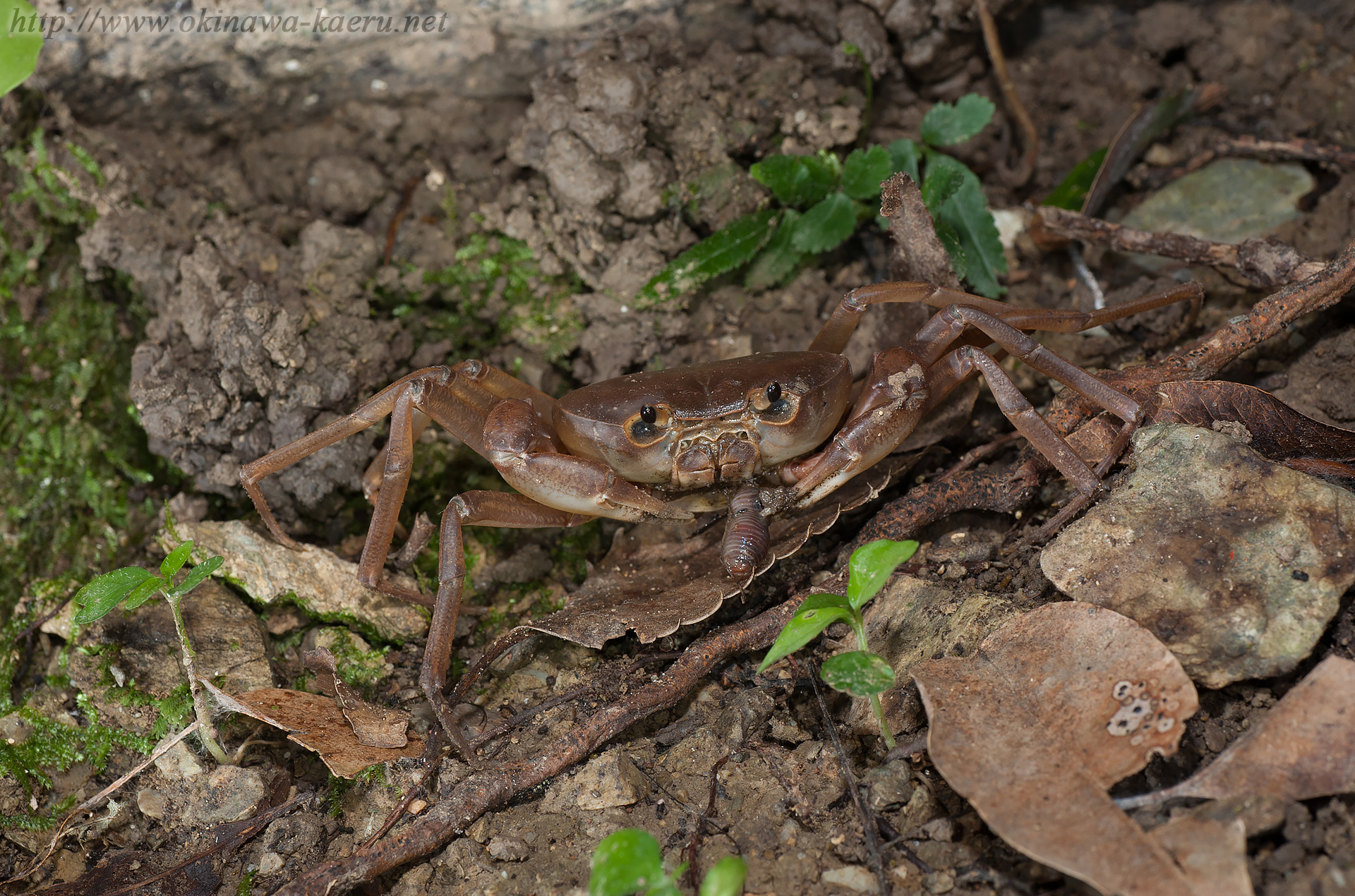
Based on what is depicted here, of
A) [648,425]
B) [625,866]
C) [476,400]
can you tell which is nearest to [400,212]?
[476,400]

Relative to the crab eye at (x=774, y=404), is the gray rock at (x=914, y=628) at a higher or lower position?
lower

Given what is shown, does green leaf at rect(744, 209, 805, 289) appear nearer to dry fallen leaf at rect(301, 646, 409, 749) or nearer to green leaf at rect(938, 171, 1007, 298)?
green leaf at rect(938, 171, 1007, 298)

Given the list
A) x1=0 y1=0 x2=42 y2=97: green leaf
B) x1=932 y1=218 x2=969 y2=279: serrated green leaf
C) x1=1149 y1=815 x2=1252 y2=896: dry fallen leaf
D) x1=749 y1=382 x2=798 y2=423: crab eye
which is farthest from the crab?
x1=0 y1=0 x2=42 y2=97: green leaf

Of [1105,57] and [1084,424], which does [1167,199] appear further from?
[1084,424]

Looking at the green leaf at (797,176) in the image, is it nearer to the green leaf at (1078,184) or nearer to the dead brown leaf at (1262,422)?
the green leaf at (1078,184)

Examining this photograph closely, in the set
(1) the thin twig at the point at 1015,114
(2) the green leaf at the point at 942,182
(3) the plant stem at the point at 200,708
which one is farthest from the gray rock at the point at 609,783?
(1) the thin twig at the point at 1015,114

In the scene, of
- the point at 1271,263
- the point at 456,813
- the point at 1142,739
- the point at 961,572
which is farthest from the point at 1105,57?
the point at 456,813

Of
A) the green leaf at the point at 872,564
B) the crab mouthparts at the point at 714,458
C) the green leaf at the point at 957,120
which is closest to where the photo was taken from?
the green leaf at the point at 872,564
